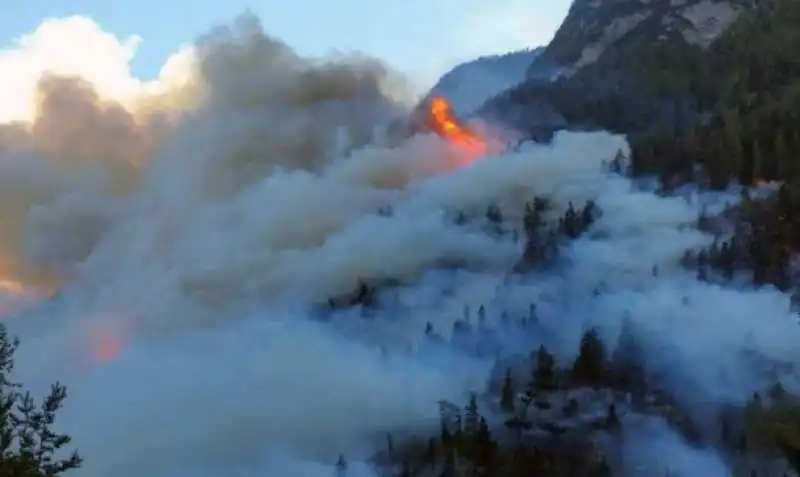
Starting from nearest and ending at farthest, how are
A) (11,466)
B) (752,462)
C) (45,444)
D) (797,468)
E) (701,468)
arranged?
1. (11,466)
2. (45,444)
3. (797,468)
4. (752,462)
5. (701,468)

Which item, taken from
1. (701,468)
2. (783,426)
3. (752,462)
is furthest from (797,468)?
(701,468)

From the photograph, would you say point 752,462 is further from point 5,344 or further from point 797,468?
point 5,344

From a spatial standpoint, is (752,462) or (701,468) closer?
(752,462)

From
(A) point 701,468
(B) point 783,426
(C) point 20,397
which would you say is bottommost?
(A) point 701,468

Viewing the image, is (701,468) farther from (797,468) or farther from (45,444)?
(45,444)

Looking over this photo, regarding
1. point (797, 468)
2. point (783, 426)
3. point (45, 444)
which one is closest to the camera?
point (45, 444)

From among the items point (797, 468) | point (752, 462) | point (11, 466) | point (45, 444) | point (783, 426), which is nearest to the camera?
point (11, 466)

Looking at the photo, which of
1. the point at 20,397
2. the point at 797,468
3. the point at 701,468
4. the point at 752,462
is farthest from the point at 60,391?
the point at 701,468

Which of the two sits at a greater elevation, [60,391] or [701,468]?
[60,391]

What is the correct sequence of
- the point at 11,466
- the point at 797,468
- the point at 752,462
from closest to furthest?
1. the point at 11,466
2. the point at 797,468
3. the point at 752,462
